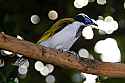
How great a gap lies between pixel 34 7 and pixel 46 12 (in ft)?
0.17

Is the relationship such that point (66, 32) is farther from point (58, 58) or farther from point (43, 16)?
point (43, 16)

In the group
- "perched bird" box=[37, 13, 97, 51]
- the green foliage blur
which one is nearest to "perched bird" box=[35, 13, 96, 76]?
"perched bird" box=[37, 13, 97, 51]

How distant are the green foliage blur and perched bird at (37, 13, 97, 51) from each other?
1.45 feet

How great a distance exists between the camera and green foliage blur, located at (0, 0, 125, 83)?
159 cm

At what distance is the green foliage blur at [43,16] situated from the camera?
1.59 metres

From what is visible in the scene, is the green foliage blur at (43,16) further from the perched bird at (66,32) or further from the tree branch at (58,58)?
the tree branch at (58,58)

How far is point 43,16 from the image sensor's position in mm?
1644

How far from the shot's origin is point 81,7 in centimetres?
164

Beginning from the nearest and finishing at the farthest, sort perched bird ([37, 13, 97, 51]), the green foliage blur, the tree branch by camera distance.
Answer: the tree branch, perched bird ([37, 13, 97, 51]), the green foliage blur

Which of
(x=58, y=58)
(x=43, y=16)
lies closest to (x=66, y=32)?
(x=58, y=58)

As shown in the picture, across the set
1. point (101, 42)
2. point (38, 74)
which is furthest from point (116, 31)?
point (38, 74)

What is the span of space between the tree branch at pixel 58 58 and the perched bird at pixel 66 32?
14 centimetres

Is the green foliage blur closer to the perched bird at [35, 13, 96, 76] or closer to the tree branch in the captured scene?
the perched bird at [35, 13, 96, 76]

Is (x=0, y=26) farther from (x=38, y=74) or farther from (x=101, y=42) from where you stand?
(x=101, y=42)
